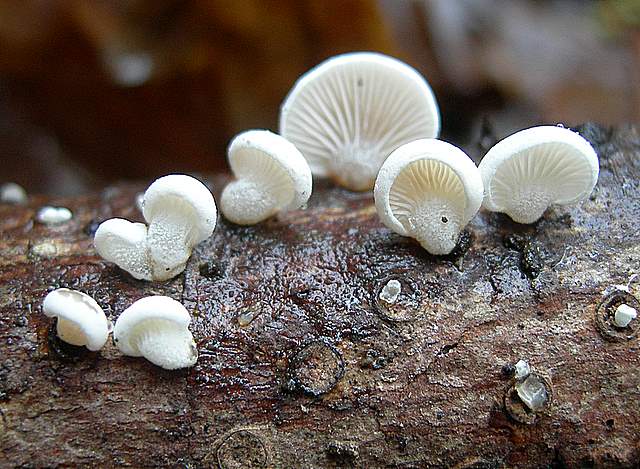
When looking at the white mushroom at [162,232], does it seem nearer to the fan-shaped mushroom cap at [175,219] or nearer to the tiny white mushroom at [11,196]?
the fan-shaped mushroom cap at [175,219]

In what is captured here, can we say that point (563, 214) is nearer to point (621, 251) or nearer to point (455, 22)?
point (621, 251)

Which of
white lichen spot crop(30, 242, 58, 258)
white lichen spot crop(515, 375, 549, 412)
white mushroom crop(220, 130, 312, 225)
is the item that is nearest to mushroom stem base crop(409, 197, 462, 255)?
white mushroom crop(220, 130, 312, 225)

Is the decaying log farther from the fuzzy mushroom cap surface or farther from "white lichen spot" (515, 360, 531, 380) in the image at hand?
the fuzzy mushroom cap surface

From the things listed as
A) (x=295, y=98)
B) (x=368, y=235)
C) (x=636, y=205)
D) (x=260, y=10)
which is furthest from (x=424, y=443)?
(x=260, y=10)

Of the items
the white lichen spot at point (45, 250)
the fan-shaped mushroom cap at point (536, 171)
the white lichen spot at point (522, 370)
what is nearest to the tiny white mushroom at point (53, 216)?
the white lichen spot at point (45, 250)

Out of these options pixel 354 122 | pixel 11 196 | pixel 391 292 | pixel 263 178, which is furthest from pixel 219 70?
pixel 391 292

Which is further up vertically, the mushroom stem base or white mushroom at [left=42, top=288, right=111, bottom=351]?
the mushroom stem base
